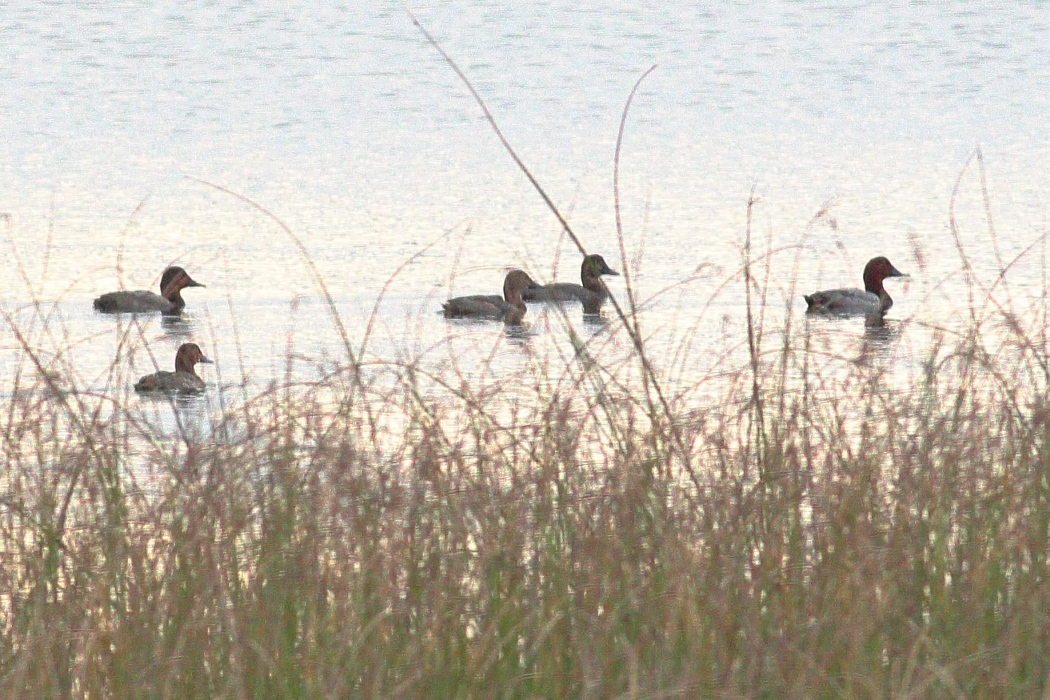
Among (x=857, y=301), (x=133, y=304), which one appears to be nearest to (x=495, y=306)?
(x=857, y=301)

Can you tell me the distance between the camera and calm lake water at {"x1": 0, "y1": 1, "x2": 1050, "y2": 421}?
1307 centimetres

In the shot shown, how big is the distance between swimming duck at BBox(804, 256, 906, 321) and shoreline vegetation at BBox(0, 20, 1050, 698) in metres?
7.09

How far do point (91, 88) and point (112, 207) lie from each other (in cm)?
1757

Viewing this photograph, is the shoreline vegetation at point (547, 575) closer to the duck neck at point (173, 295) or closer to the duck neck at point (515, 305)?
the duck neck at point (515, 305)

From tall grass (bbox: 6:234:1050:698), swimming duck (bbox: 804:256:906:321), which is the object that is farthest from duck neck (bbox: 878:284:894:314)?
tall grass (bbox: 6:234:1050:698)

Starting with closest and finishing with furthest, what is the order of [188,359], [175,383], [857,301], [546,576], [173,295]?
1. [546,576]
2. [175,383]
3. [188,359]
4. [857,301]
5. [173,295]

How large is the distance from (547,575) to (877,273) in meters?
10.1

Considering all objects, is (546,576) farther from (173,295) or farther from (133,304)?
(173,295)

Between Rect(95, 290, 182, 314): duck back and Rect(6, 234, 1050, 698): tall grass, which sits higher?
Rect(6, 234, 1050, 698): tall grass

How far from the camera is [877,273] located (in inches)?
597

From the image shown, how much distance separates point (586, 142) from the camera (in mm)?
27125

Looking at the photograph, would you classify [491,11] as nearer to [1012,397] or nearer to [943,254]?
[943,254]

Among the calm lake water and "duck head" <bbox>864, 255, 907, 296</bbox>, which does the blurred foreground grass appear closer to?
the calm lake water

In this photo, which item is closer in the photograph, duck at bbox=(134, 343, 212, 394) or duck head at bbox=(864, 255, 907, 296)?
duck at bbox=(134, 343, 212, 394)
